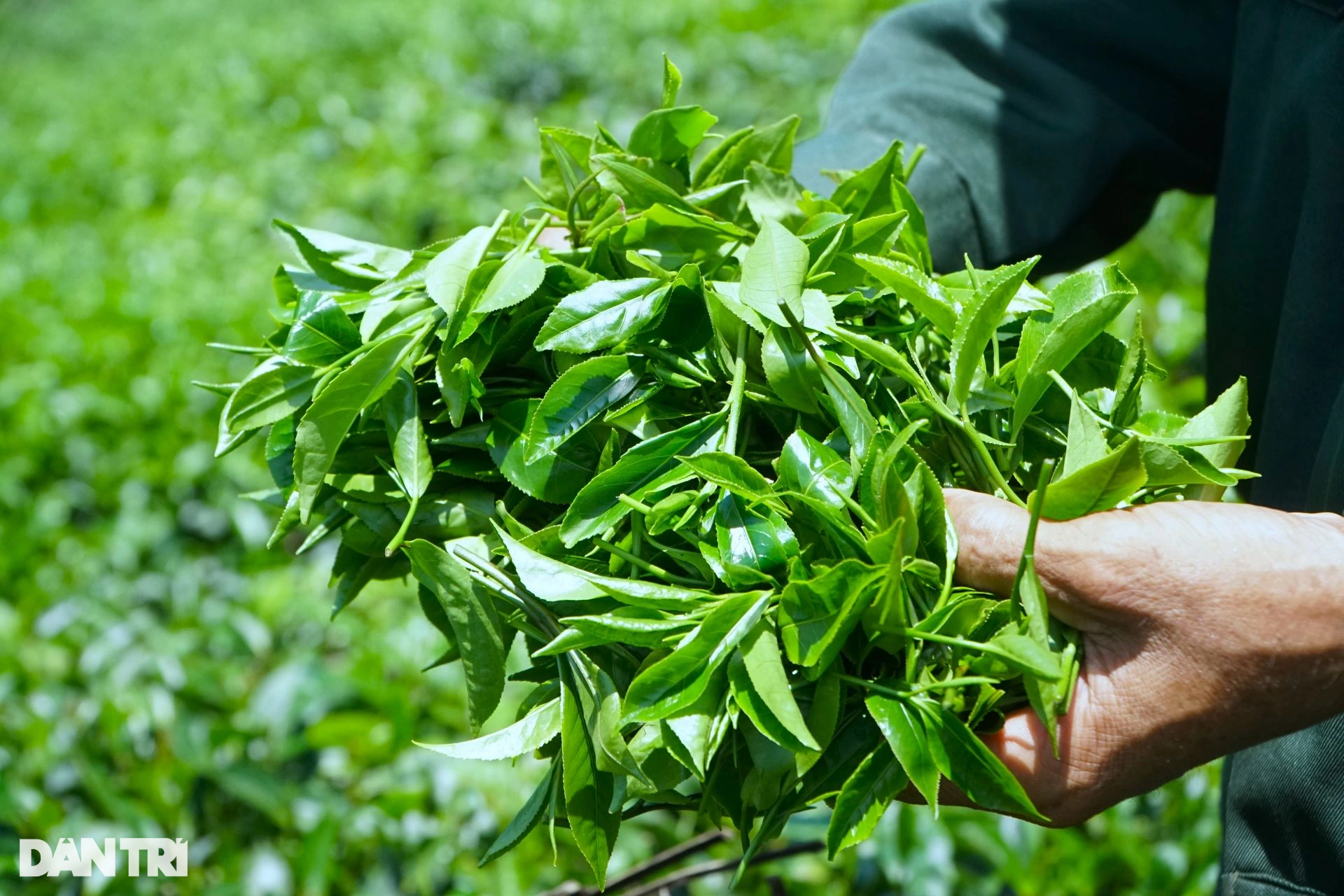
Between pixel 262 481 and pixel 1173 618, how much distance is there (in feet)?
5.46

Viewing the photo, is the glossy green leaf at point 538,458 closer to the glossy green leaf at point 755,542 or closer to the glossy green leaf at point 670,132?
the glossy green leaf at point 755,542

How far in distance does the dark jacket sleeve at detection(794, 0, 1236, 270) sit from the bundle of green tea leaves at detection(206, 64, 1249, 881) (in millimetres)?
363

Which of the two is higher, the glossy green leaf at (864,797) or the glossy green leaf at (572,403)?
the glossy green leaf at (572,403)

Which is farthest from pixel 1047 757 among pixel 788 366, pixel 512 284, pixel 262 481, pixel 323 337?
pixel 262 481

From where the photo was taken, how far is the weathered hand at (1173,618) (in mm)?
624

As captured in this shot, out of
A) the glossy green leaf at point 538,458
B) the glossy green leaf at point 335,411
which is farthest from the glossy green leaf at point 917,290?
the glossy green leaf at point 335,411

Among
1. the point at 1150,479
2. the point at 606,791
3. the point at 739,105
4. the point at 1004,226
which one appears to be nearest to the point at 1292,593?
the point at 1150,479

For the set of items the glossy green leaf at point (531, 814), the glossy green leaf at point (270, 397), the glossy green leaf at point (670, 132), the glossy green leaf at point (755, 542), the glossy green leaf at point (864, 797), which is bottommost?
the glossy green leaf at point (531, 814)

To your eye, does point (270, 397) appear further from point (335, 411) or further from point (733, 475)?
point (733, 475)

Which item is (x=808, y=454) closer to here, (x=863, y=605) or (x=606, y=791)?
(x=863, y=605)

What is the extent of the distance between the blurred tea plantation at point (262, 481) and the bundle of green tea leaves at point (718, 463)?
0.55 m

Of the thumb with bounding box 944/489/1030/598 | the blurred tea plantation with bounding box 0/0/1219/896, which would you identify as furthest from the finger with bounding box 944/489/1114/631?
the blurred tea plantation with bounding box 0/0/1219/896

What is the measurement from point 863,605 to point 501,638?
257 millimetres

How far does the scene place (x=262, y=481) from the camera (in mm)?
1923
